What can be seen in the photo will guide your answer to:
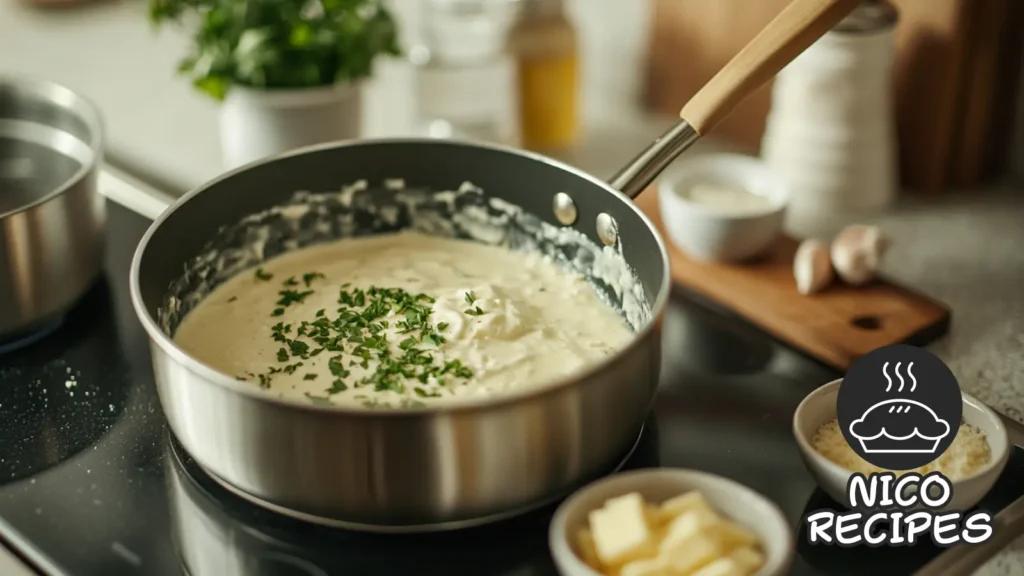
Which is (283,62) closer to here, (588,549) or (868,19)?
(868,19)

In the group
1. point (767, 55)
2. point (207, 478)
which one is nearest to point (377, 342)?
point (207, 478)

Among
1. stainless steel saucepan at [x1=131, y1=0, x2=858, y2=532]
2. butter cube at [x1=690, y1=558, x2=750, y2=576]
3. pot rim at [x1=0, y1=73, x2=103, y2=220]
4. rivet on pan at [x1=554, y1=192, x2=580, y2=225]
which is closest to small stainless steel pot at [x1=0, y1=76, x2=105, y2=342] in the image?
pot rim at [x1=0, y1=73, x2=103, y2=220]

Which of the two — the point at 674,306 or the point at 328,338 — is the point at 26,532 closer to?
the point at 328,338

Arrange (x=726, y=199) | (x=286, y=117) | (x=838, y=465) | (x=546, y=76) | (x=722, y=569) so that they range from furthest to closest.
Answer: (x=546, y=76), (x=286, y=117), (x=726, y=199), (x=838, y=465), (x=722, y=569)

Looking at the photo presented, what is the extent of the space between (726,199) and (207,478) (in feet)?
1.92

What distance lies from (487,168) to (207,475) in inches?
15.9

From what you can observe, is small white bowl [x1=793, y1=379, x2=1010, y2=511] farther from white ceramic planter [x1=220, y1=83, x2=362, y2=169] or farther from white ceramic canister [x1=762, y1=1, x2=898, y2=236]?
white ceramic planter [x1=220, y1=83, x2=362, y2=169]

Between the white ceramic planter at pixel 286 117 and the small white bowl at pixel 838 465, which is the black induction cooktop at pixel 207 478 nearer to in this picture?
the small white bowl at pixel 838 465

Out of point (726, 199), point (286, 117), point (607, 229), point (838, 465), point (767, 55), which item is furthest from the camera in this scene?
point (286, 117)

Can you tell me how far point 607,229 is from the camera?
41.7 inches

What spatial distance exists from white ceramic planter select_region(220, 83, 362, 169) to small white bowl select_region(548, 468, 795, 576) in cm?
65

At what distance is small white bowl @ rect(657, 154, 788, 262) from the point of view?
3.74 ft

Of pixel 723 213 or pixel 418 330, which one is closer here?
pixel 418 330

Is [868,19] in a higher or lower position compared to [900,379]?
higher
